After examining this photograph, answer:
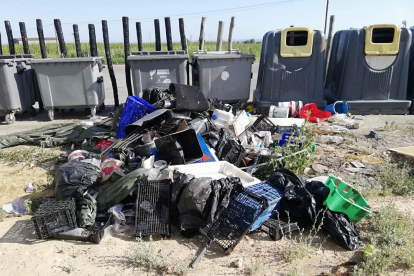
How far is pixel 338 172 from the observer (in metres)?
4.20

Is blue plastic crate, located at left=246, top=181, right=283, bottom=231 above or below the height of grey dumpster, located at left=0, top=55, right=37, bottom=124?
below

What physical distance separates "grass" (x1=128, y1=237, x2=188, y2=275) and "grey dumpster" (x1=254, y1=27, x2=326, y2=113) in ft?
16.5

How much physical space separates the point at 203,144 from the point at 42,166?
8.06 ft

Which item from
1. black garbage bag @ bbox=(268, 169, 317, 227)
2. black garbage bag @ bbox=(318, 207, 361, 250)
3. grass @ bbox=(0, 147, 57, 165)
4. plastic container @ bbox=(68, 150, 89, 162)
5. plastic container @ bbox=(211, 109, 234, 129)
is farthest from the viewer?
plastic container @ bbox=(211, 109, 234, 129)

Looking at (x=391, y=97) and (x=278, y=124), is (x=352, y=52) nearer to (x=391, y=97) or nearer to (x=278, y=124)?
(x=391, y=97)

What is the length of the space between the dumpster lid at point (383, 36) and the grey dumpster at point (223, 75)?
241 centimetres

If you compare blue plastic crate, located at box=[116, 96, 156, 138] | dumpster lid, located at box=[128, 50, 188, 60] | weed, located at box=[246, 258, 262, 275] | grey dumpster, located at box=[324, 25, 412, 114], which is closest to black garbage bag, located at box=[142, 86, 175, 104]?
blue plastic crate, located at box=[116, 96, 156, 138]

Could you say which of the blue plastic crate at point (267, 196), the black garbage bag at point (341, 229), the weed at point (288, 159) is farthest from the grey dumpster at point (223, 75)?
the black garbage bag at point (341, 229)

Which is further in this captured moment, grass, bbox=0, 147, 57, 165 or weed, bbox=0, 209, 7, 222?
grass, bbox=0, 147, 57, 165

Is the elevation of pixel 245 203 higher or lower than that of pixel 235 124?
lower

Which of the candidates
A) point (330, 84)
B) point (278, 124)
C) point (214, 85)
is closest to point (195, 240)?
point (278, 124)

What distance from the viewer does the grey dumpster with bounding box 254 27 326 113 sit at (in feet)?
22.2

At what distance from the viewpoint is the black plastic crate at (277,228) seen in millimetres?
2896

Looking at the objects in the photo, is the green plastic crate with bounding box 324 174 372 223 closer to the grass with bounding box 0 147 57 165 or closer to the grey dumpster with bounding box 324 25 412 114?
the grass with bounding box 0 147 57 165
